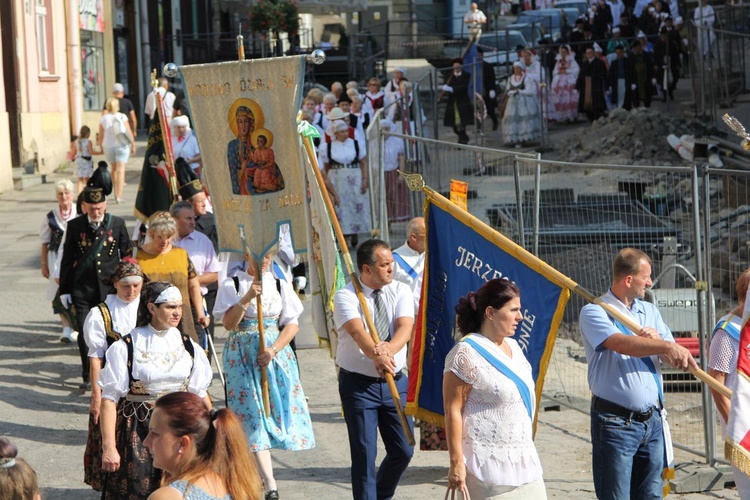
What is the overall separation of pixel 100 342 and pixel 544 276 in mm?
2766

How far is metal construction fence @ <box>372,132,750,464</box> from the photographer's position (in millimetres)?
8164

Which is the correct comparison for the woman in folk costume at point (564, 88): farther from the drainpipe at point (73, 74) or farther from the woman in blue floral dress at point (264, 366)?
the woman in blue floral dress at point (264, 366)

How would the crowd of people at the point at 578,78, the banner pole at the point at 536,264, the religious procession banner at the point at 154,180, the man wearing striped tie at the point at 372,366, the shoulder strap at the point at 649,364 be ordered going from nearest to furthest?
the banner pole at the point at 536,264
the shoulder strap at the point at 649,364
the man wearing striped tie at the point at 372,366
the religious procession banner at the point at 154,180
the crowd of people at the point at 578,78

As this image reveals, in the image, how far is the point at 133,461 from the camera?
253 inches

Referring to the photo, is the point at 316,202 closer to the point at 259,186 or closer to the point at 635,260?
the point at 259,186

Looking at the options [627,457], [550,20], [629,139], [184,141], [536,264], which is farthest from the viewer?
[550,20]

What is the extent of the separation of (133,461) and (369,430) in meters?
1.34

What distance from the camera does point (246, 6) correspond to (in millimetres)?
38594

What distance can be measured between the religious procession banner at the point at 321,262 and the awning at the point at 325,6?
26689 mm

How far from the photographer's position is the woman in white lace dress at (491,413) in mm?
5492

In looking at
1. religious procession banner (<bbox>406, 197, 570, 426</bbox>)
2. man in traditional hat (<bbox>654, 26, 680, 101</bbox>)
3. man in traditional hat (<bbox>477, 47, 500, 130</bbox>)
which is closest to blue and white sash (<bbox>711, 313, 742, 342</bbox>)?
religious procession banner (<bbox>406, 197, 570, 426</bbox>)

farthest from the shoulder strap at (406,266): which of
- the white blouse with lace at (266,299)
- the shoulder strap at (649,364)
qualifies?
the shoulder strap at (649,364)

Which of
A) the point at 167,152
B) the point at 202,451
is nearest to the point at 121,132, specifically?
the point at 167,152

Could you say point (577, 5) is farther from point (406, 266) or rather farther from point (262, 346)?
point (262, 346)
